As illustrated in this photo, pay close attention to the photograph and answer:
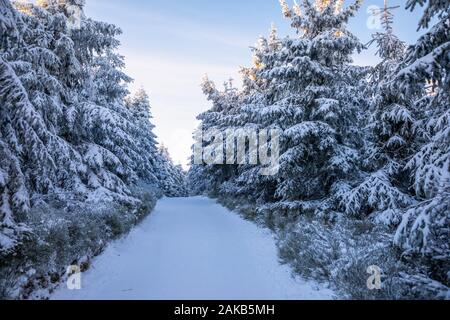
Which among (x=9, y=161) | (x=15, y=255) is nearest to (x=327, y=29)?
(x=9, y=161)

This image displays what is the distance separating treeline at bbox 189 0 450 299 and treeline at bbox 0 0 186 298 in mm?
6118

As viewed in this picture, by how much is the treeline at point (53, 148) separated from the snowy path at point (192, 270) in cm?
81

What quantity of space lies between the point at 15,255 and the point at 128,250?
453cm

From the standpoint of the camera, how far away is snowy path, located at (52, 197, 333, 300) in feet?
23.0

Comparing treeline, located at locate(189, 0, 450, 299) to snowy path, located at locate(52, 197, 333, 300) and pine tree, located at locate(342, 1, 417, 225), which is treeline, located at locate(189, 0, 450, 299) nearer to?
pine tree, located at locate(342, 1, 417, 225)

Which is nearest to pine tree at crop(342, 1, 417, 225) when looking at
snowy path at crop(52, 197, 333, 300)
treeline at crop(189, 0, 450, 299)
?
treeline at crop(189, 0, 450, 299)

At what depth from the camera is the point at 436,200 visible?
561 centimetres

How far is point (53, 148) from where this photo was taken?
1042cm

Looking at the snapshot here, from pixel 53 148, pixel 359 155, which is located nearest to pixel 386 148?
pixel 359 155

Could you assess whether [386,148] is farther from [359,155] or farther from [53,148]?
[53,148]

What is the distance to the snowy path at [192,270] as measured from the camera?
7016mm

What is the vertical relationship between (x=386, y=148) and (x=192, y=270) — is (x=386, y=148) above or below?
above

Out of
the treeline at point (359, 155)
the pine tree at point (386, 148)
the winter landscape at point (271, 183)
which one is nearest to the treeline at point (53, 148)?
the winter landscape at point (271, 183)

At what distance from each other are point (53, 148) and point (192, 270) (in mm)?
5997
